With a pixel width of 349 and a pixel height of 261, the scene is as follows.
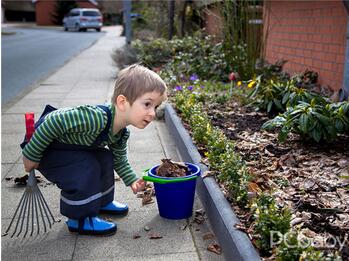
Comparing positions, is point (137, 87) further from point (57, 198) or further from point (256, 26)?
point (256, 26)

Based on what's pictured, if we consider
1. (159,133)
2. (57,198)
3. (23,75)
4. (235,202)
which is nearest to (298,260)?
(235,202)

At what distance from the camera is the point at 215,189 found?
3168mm

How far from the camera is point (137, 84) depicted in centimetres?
290

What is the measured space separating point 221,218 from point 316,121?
1483mm

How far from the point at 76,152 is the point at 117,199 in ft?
2.77

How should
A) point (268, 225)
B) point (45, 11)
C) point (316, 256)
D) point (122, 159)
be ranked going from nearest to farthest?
1. point (316, 256)
2. point (268, 225)
3. point (122, 159)
4. point (45, 11)

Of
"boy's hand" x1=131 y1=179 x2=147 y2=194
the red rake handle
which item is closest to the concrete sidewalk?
"boy's hand" x1=131 y1=179 x2=147 y2=194

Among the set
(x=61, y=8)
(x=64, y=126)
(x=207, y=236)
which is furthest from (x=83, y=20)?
(x=207, y=236)

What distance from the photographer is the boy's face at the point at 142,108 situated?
292 centimetres

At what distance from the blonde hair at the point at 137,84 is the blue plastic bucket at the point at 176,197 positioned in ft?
1.99

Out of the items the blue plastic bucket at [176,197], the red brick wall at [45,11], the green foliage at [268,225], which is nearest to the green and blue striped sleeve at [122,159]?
the blue plastic bucket at [176,197]

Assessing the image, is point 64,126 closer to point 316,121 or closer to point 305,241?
point 305,241

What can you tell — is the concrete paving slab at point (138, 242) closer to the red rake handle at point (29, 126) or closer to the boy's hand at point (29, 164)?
the boy's hand at point (29, 164)

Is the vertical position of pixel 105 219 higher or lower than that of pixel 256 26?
lower
